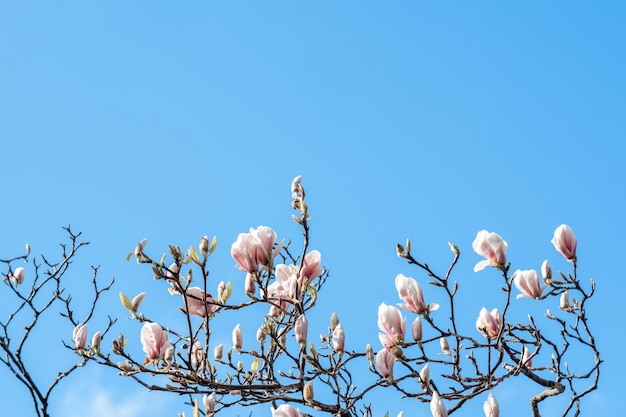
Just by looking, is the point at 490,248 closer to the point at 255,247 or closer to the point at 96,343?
the point at 255,247

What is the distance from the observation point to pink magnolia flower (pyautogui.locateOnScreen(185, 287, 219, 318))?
8.68ft

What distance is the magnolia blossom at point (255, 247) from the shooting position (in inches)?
97.8

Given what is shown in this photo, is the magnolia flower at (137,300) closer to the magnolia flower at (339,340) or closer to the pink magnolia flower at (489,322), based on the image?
the magnolia flower at (339,340)

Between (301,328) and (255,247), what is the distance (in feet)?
1.17

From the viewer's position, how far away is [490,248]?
2645mm

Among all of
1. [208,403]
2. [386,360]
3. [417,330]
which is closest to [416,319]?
[417,330]

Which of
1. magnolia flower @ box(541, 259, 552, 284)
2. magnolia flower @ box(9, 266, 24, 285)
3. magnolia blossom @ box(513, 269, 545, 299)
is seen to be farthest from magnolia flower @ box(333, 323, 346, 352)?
magnolia flower @ box(9, 266, 24, 285)

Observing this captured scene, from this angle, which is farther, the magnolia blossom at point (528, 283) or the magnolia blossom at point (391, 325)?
the magnolia blossom at point (528, 283)

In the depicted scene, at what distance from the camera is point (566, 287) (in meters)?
2.90

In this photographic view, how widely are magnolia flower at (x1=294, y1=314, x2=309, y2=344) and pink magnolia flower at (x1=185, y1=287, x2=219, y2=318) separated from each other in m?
0.36

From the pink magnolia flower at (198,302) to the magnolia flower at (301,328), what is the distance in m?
0.36

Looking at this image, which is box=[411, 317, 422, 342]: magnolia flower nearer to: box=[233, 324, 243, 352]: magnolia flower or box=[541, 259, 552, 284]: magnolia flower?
box=[541, 259, 552, 284]: magnolia flower

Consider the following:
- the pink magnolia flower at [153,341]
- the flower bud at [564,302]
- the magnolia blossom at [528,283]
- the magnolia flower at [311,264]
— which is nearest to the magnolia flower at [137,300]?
the pink magnolia flower at [153,341]

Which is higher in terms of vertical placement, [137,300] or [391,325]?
[137,300]
